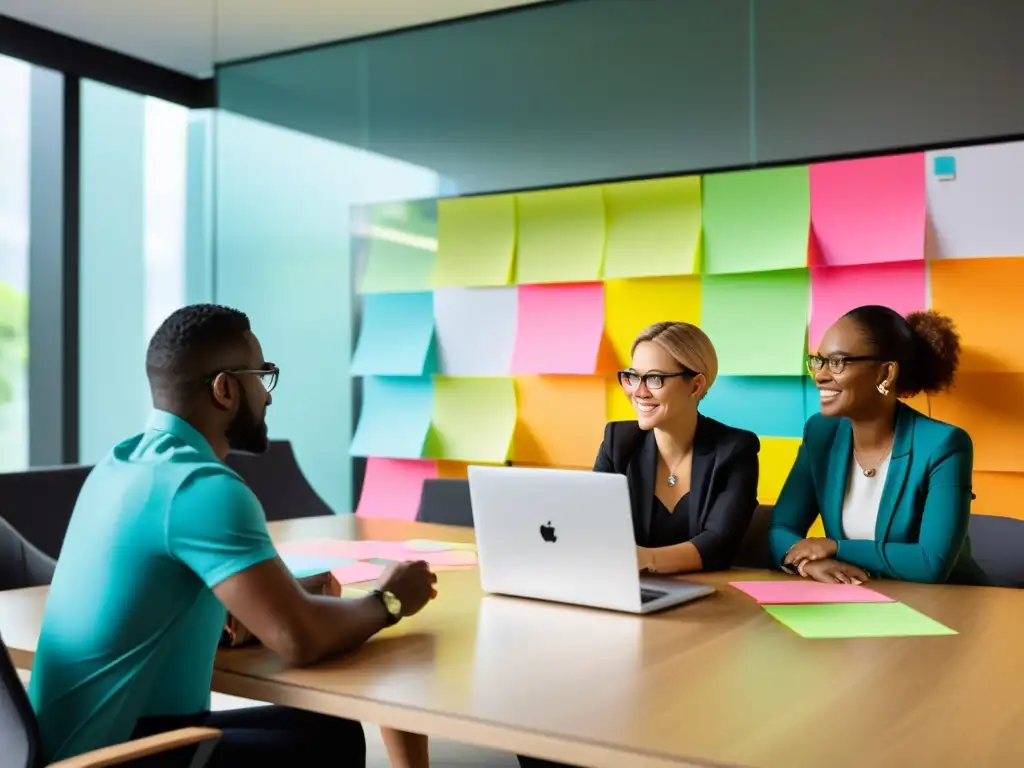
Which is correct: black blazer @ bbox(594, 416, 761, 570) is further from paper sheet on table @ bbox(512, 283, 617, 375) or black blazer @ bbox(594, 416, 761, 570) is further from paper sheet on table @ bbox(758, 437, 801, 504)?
paper sheet on table @ bbox(512, 283, 617, 375)

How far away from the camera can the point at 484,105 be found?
4.79 meters

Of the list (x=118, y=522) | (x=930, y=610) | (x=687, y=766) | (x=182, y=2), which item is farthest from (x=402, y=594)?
(x=182, y=2)

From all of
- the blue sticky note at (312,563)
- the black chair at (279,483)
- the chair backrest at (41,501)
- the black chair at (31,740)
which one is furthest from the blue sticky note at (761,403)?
the black chair at (31,740)

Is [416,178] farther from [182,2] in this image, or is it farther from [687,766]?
[687,766]

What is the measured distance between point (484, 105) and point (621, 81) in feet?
2.24

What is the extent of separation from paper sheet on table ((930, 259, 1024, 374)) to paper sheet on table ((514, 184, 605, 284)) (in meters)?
1.37

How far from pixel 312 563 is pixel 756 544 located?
1.10m

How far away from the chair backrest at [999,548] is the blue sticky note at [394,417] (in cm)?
270

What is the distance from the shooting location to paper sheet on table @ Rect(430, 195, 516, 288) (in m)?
4.59

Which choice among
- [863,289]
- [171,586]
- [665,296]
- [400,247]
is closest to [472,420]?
[400,247]

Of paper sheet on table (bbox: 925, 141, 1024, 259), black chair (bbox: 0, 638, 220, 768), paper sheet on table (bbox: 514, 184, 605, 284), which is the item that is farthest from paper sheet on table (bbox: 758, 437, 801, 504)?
black chair (bbox: 0, 638, 220, 768)

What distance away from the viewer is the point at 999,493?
3.59m

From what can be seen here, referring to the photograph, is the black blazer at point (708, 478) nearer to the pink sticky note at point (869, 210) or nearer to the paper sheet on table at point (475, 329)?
the pink sticky note at point (869, 210)

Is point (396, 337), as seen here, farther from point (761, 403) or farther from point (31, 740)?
point (31, 740)
